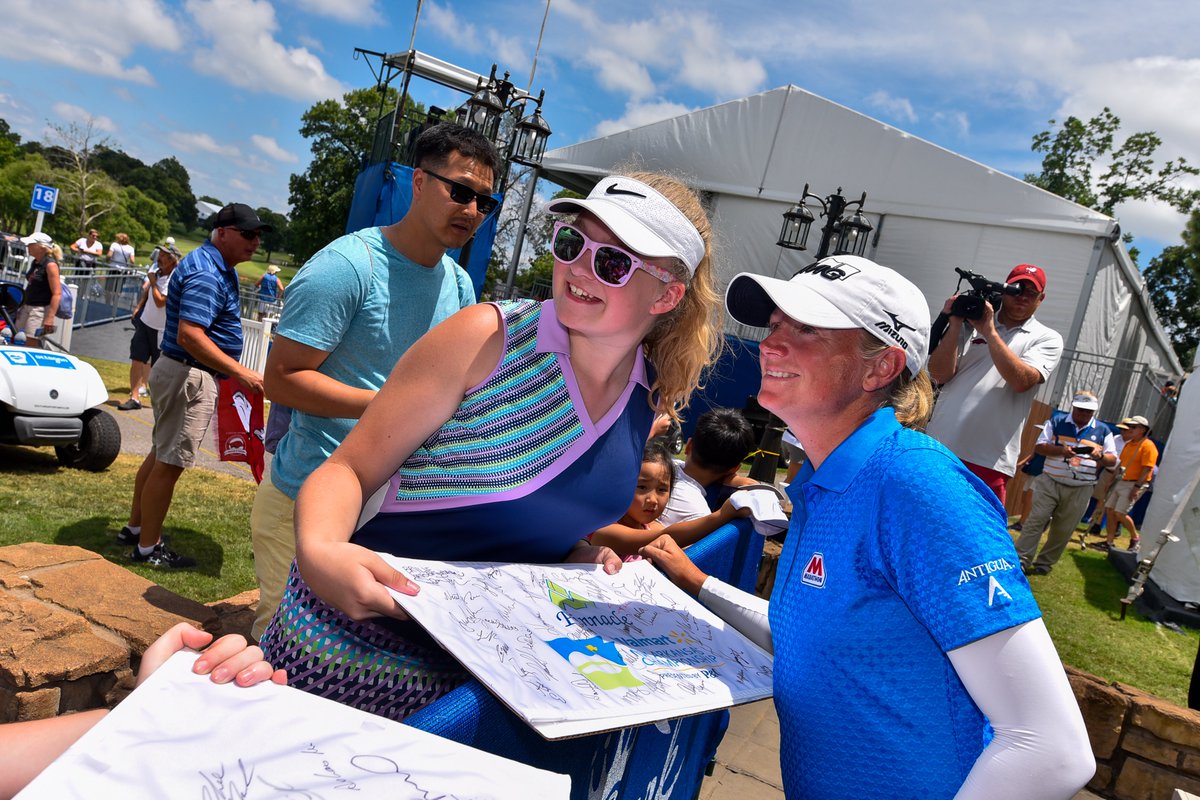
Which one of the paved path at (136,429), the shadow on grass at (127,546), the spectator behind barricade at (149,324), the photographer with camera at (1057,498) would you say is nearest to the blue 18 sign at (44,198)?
the paved path at (136,429)

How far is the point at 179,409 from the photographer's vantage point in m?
5.02

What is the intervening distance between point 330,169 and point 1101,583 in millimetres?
49500

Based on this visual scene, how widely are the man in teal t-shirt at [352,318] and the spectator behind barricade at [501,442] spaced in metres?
0.97

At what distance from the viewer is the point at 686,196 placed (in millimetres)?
1992

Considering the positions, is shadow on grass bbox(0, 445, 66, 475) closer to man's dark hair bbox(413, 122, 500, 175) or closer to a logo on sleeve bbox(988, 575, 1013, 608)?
man's dark hair bbox(413, 122, 500, 175)

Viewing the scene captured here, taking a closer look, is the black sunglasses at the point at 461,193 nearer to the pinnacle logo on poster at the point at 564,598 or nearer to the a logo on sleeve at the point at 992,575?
the pinnacle logo on poster at the point at 564,598

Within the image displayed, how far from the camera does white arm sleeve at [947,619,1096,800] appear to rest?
125 cm

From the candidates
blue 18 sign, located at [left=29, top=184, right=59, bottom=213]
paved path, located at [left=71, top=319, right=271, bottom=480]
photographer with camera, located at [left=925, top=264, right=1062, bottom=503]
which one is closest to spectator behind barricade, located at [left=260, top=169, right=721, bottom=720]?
photographer with camera, located at [left=925, top=264, right=1062, bottom=503]

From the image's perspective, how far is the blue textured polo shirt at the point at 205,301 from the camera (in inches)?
187

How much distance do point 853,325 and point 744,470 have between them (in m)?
12.5

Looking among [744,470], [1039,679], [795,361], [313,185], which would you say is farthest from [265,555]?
[313,185]

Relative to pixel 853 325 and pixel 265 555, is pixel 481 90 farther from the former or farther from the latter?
pixel 853 325

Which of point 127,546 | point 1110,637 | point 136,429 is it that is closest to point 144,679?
point 127,546

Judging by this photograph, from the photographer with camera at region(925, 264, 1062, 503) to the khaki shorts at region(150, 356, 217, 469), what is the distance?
177 inches
